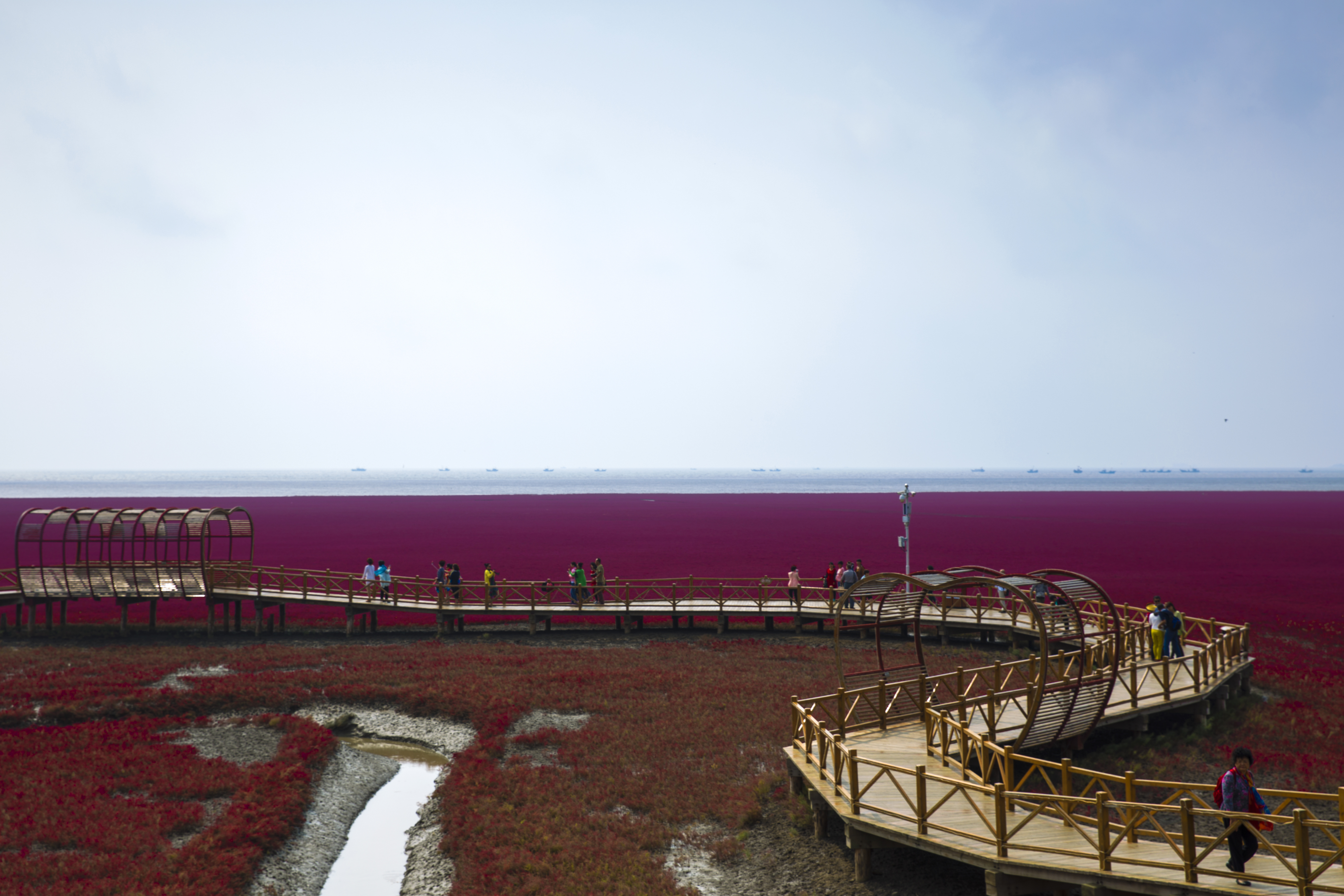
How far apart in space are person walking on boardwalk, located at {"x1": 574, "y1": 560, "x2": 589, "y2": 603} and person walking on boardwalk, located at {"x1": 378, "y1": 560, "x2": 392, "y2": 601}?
6.77m

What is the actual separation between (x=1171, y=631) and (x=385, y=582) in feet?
82.4

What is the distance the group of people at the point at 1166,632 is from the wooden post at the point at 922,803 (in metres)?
11.9

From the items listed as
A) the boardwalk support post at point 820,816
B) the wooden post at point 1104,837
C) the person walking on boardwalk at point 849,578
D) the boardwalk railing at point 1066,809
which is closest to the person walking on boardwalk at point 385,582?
the person walking on boardwalk at point 849,578

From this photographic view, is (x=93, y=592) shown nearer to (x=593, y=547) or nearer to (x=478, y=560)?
(x=478, y=560)

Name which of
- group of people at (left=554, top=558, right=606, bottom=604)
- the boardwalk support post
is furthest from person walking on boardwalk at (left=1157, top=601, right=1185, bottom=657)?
group of people at (left=554, top=558, right=606, bottom=604)

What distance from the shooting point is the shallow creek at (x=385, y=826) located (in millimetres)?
14148

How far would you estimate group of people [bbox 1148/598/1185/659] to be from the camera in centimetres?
2058

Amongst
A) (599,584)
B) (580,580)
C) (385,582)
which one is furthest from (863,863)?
(385,582)

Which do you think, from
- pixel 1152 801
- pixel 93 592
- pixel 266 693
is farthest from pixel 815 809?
pixel 93 592

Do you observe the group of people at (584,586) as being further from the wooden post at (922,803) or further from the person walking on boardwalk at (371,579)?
the wooden post at (922,803)

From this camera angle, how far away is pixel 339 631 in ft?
109

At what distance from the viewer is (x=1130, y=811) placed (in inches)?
416

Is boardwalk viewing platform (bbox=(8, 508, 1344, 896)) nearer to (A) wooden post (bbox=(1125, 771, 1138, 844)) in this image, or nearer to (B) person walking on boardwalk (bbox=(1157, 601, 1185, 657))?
(A) wooden post (bbox=(1125, 771, 1138, 844))

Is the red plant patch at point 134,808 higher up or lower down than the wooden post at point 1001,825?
lower down
